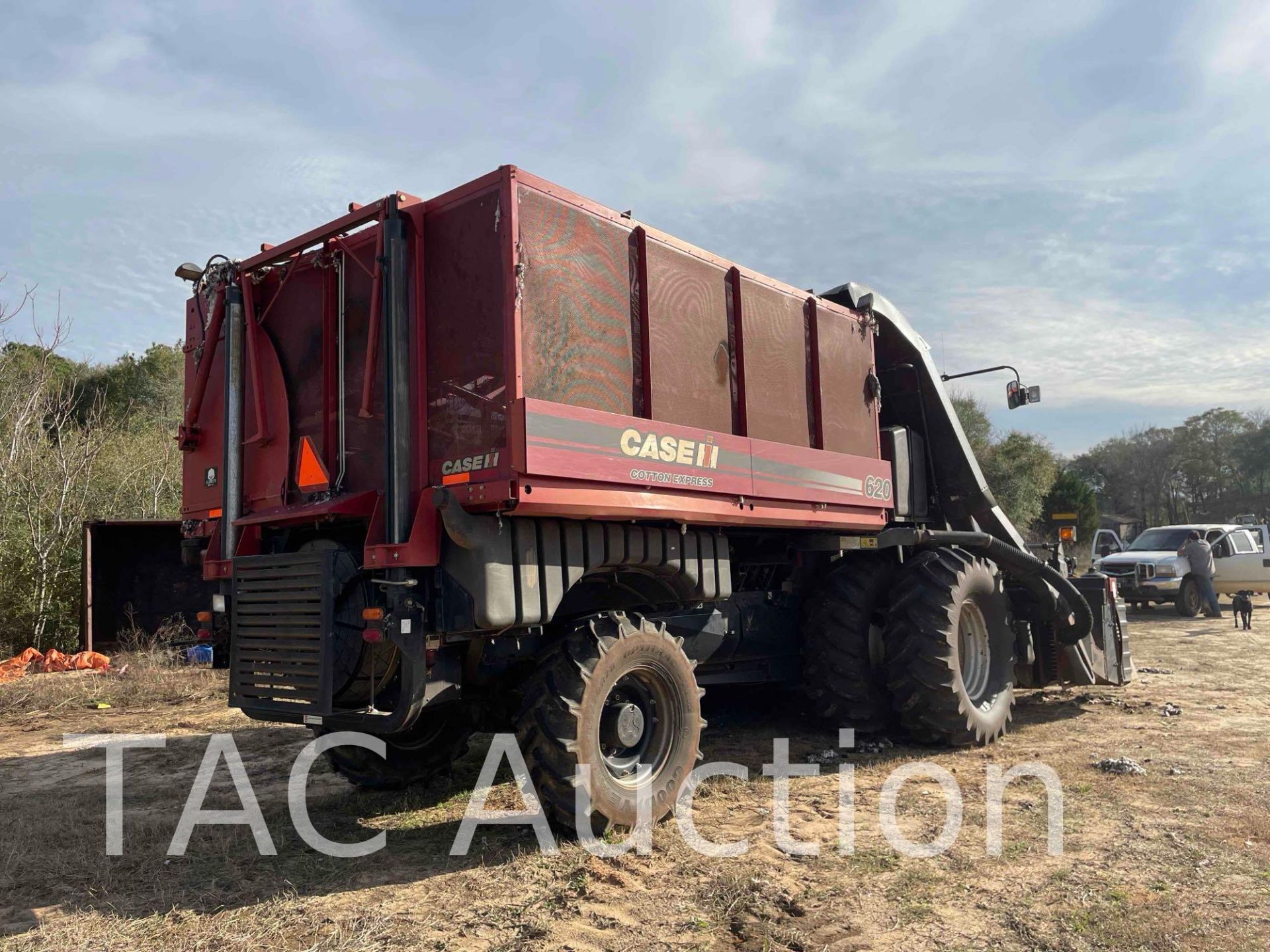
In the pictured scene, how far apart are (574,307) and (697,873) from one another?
2.84 meters

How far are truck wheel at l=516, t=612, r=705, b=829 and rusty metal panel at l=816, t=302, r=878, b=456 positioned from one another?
7.78 ft

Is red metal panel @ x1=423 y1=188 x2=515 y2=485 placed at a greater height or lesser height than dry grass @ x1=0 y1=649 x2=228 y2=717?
greater

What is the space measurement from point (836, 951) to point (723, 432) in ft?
10.0

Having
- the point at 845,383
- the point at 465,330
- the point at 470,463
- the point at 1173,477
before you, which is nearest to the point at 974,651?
the point at 845,383

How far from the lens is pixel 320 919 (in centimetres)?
373

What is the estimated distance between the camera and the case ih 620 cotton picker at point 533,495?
446 centimetres

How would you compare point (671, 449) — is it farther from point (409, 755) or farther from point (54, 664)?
point (54, 664)

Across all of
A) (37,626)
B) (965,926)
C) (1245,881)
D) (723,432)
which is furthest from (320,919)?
(37,626)

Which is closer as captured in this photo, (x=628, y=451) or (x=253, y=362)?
(x=628, y=451)

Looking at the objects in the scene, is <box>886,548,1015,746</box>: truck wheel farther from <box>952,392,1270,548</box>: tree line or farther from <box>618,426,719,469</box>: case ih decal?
<box>952,392,1270,548</box>: tree line

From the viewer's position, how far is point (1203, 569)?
18.1m

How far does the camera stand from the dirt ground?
358 centimetres

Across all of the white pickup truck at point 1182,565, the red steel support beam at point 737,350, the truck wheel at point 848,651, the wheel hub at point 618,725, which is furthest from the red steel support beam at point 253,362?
the white pickup truck at point 1182,565

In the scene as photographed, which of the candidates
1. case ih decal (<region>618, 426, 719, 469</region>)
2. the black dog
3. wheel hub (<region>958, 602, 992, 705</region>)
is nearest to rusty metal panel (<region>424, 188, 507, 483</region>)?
case ih decal (<region>618, 426, 719, 469</region>)
